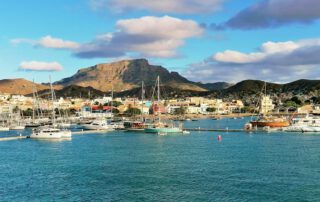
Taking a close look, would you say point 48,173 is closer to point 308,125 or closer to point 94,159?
point 94,159

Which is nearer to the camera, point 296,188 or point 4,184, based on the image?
point 296,188

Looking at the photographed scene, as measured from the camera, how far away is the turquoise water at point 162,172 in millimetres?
35562

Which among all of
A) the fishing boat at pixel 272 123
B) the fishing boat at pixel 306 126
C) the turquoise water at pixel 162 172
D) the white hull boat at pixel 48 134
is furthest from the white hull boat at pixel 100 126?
the fishing boat at pixel 306 126

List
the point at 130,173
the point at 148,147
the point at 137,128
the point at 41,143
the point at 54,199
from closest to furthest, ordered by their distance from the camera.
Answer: the point at 54,199 → the point at 130,173 → the point at 148,147 → the point at 41,143 → the point at 137,128

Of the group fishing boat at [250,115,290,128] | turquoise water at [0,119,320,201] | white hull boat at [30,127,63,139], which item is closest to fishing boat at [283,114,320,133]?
fishing boat at [250,115,290,128]

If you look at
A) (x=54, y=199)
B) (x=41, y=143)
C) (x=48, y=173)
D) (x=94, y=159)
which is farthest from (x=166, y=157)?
(x=41, y=143)

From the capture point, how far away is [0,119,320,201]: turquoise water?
117 ft

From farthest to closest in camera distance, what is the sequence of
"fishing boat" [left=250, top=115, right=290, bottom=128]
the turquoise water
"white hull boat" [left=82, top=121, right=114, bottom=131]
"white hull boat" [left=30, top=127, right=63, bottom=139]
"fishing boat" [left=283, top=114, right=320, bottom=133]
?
"fishing boat" [left=250, top=115, right=290, bottom=128] < "white hull boat" [left=82, top=121, right=114, bottom=131] < "fishing boat" [left=283, top=114, right=320, bottom=133] < "white hull boat" [left=30, top=127, right=63, bottom=139] < the turquoise water

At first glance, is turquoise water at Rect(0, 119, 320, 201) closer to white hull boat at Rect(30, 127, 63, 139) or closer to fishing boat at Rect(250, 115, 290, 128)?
white hull boat at Rect(30, 127, 63, 139)

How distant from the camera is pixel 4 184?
40062mm

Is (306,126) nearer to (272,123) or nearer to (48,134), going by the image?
(272,123)

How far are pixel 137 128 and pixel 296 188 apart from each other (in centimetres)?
7412

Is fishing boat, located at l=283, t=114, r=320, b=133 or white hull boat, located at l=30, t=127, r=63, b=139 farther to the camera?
fishing boat, located at l=283, t=114, r=320, b=133

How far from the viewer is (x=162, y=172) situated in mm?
45500
